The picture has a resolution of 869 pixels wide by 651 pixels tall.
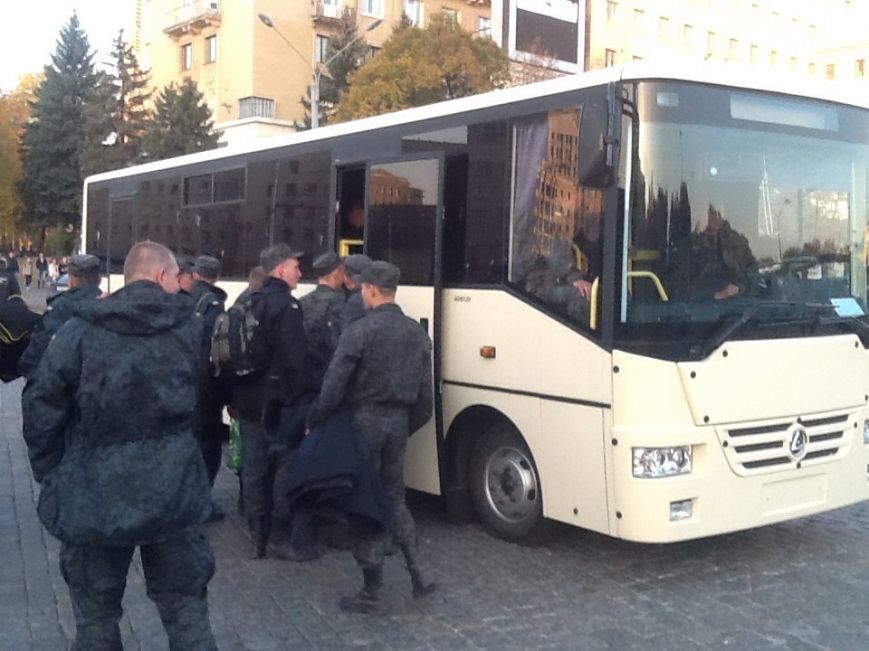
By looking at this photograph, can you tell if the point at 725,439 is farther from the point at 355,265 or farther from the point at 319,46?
the point at 319,46

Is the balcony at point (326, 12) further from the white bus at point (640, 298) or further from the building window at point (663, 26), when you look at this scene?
the white bus at point (640, 298)

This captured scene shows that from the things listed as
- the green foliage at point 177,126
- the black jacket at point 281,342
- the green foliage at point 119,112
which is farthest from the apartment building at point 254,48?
the black jacket at point 281,342

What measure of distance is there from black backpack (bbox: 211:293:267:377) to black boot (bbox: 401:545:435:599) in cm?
155

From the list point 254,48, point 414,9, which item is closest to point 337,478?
point 254,48

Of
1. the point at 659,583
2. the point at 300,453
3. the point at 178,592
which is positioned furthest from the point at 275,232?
the point at 178,592

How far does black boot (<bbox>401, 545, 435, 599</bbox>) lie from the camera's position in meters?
6.09

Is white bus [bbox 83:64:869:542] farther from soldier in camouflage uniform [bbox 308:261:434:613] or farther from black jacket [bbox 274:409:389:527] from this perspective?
black jacket [bbox 274:409:389:527]

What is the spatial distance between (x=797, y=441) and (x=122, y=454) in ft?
14.4

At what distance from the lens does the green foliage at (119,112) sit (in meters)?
50.6

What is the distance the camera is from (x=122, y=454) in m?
4.11

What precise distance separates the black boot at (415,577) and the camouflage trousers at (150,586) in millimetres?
1827

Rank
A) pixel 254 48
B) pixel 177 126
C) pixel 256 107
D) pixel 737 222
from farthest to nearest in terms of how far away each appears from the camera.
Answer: pixel 256 107 → pixel 254 48 → pixel 177 126 → pixel 737 222

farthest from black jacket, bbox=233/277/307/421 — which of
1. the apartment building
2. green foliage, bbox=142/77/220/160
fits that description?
the apartment building

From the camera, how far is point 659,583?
6.56 meters
